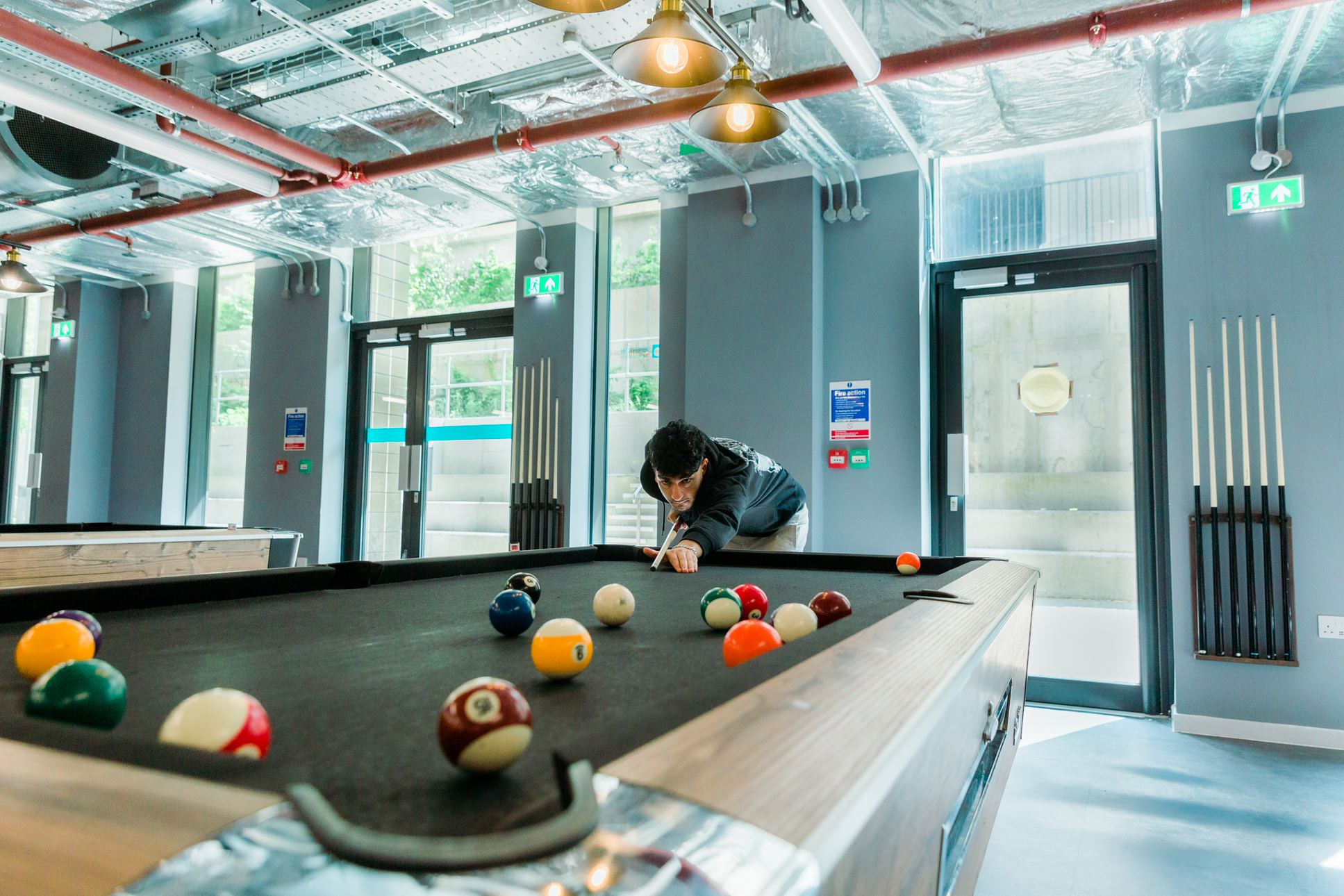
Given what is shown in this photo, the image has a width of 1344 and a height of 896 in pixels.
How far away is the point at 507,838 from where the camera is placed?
0.45 meters

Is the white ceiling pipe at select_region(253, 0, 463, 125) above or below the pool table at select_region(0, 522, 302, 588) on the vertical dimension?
above

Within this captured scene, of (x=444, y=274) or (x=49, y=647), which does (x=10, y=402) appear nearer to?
(x=444, y=274)

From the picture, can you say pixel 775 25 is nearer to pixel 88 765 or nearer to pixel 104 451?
pixel 88 765

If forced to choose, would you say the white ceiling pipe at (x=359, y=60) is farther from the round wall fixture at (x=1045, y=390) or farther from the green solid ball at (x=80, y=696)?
the round wall fixture at (x=1045, y=390)

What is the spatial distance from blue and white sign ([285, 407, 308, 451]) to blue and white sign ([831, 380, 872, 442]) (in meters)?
4.47

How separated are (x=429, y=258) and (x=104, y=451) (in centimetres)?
391

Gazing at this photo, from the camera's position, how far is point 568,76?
4016 millimetres

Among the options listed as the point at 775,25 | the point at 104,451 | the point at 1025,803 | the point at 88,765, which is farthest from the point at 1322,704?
the point at 104,451

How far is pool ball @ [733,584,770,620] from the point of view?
72.1 inches

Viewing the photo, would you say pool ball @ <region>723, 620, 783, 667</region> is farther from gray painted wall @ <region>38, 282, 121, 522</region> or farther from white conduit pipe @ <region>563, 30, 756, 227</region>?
gray painted wall @ <region>38, 282, 121, 522</region>

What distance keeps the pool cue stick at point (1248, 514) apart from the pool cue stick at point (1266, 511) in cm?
4

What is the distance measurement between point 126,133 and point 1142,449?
5288 millimetres

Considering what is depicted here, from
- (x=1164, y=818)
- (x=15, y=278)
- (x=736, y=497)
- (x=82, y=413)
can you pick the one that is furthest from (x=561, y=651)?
(x=82, y=413)

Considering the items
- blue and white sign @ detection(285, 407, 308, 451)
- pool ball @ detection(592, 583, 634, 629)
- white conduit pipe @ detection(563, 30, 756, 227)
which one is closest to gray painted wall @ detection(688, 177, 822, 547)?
white conduit pipe @ detection(563, 30, 756, 227)
